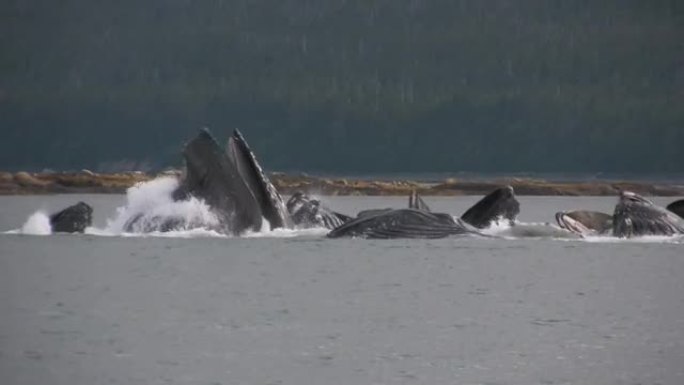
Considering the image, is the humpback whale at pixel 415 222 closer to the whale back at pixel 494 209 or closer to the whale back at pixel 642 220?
the whale back at pixel 494 209

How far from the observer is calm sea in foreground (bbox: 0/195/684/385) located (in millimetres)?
20859

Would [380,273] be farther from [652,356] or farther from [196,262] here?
[652,356]

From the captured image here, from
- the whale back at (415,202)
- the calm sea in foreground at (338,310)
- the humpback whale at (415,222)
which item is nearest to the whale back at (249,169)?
the calm sea in foreground at (338,310)

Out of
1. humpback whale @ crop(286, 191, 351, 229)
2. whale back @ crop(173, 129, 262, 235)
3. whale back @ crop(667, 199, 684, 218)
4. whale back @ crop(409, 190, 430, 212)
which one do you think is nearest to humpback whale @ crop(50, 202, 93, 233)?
humpback whale @ crop(286, 191, 351, 229)

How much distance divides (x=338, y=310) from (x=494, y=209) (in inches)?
624

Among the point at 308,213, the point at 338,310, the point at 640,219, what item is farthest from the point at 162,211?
the point at 338,310

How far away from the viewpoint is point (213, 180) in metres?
37.8

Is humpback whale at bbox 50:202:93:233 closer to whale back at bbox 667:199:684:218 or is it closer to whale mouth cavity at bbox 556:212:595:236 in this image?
whale mouth cavity at bbox 556:212:595:236

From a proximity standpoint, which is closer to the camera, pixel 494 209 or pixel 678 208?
pixel 494 209

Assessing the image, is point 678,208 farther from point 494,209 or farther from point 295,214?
point 295,214

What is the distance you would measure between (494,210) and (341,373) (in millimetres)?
23396

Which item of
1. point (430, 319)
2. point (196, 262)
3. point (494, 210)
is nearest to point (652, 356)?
point (430, 319)

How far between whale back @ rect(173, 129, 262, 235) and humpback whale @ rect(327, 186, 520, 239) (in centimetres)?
360

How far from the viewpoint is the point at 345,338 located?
24156mm
